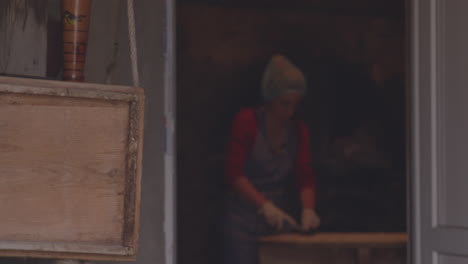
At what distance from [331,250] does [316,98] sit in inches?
76.7

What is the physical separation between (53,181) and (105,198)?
12 centimetres

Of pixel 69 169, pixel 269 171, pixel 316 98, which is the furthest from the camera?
pixel 316 98

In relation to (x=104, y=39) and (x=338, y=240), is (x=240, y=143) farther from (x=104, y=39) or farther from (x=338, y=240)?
(x=104, y=39)

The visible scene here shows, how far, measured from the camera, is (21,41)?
1.76 metres

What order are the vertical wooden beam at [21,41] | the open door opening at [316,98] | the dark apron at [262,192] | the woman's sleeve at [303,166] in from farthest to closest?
the open door opening at [316,98], the woman's sleeve at [303,166], the dark apron at [262,192], the vertical wooden beam at [21,41]

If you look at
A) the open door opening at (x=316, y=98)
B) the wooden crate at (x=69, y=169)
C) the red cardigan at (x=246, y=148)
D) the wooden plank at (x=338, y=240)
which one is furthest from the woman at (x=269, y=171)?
the wooden crate at (x=69, y=169)

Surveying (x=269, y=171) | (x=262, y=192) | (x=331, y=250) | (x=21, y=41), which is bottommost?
(x=331, y=250)

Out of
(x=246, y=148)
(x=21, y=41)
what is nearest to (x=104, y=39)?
(x=21, y=41)

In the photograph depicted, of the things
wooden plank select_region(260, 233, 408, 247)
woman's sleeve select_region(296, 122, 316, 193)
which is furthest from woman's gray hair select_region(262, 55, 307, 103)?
wooden plank select_region(260, 233, 408, 247)

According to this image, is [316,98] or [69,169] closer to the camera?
[69,169]

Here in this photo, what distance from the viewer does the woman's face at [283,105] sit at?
473cm

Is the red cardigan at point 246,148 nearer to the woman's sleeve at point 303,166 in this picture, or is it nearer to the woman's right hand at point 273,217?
the woman's sleeve at point 303,166
